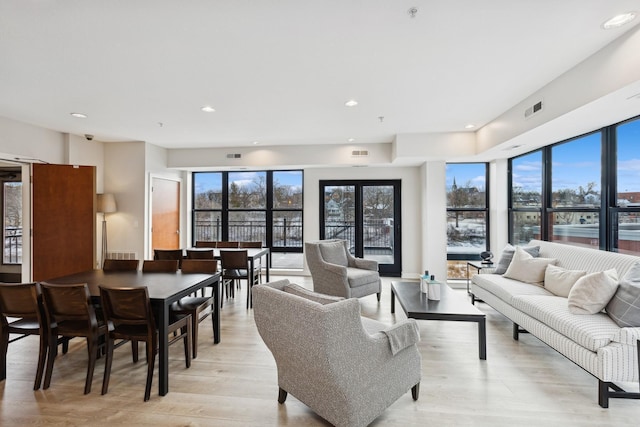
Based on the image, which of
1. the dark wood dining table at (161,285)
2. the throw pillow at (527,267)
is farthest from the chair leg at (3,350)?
the throw pillow at (527,267)

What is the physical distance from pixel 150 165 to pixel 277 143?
2.45 metres

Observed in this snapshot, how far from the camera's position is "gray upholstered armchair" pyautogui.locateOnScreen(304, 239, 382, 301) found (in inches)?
165

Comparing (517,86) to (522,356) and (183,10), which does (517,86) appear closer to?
(522,356)

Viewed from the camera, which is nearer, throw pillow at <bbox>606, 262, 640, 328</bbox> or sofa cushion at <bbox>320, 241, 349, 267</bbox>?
throw pillow at <bbox>606, 262, 640, 328</bbox>

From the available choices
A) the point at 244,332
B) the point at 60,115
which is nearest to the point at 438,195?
the point at 244,332

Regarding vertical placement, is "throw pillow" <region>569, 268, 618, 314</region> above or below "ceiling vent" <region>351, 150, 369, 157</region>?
below

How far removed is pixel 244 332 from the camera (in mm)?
3520

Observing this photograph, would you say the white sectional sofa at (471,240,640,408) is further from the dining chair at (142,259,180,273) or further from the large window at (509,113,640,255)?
the dining chair at (142,259,180,273)

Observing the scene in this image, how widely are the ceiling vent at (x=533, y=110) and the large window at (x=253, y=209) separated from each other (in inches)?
165

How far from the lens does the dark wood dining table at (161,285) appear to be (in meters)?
2.30

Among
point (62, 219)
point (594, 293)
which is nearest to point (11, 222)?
point (62, 219)

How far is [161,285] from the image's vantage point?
271 cm

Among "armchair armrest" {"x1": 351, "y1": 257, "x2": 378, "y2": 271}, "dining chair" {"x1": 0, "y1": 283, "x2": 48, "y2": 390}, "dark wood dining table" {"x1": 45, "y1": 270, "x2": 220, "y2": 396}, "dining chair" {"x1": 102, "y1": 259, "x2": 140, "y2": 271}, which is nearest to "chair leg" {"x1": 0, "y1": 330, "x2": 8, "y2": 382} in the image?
"dining chair" {"x1": 0, "y1": 283, "x2": 48, "y2": 390}

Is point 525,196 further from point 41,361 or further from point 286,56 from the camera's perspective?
point 41,361
